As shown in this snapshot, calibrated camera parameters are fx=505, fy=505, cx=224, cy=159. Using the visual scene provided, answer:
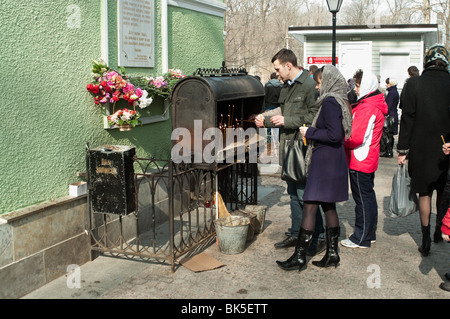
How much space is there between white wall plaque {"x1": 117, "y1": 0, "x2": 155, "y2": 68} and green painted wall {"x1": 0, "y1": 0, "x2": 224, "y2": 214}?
11cm

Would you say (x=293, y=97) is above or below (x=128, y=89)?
below

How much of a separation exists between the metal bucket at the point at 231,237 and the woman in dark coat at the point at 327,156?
2.06 feet

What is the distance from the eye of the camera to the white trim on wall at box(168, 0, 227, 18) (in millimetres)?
6952

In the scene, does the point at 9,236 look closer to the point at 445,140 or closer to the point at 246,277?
the point at 246,277

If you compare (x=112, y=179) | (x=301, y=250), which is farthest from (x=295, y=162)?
(x=112, y=179)

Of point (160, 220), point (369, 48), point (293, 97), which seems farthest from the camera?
point (369, 48)

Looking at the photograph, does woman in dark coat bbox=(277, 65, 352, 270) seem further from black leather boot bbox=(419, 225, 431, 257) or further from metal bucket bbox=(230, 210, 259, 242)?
black leather boot bbox=(419, 225, 431, 257)

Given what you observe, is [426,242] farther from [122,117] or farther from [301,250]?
[122,117]

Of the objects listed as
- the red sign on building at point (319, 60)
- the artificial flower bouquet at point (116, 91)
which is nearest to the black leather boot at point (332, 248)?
the artificial flower bouquet at point (116, 91)

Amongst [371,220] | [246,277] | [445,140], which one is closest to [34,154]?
[246,277]

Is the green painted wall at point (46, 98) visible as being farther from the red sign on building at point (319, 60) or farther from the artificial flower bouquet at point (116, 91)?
the red sign on building at point (319, 60)

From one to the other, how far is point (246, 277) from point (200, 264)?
0.52m

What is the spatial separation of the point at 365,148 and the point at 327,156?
2.66ft

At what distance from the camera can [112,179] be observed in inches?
187
